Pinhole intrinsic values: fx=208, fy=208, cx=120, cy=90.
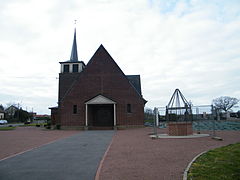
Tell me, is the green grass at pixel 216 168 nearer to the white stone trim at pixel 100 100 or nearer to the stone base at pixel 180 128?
the stone base at pixel 180 128

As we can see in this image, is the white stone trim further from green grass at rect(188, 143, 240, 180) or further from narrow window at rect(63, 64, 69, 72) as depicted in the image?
green grass at rect(188, 143, 240, 180)

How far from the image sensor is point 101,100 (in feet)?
89.1

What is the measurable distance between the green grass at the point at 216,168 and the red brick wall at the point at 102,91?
2049 centimetres

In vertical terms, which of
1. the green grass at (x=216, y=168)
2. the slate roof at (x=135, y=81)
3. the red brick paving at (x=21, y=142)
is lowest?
the red brick paving at (x=21, y=142)

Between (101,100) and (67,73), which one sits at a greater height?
(67,73)

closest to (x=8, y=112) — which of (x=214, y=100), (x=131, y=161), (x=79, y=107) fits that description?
(x=79, y=107)

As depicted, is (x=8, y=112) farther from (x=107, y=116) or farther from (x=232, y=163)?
Answer: (x=232, y=163)

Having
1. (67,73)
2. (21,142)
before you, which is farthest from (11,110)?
(21,142)

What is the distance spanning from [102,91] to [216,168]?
2291 cm

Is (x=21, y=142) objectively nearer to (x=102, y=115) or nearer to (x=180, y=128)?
(x=180, y=128)

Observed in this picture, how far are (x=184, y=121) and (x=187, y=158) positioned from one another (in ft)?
32.1

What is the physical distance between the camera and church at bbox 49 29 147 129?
91.1ft

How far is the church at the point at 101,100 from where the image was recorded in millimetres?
27766

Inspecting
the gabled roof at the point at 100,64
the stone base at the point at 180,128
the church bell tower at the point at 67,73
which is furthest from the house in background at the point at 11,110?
the stone base at the point at 180,128
